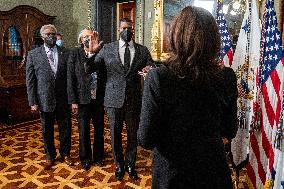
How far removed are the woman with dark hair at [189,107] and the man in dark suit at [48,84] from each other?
2.42 metres

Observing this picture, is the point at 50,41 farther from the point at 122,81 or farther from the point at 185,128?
the point at 185,128

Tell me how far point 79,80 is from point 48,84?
0.38 metres

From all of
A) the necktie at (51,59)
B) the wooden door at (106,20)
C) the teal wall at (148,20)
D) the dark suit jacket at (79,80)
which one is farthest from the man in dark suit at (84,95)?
the wooden door at (106,20)

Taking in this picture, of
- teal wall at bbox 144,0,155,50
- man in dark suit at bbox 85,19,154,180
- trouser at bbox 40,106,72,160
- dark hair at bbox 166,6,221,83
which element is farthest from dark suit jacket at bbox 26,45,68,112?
teal wall at bbox 144,0,155,50

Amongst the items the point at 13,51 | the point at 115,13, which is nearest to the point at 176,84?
the point at 13,51

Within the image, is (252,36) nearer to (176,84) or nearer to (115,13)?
(176,84)

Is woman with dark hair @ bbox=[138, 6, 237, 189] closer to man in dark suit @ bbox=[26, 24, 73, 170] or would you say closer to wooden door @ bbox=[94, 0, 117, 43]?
man in dark suit @ bbox=[26, 24, 73, 170]

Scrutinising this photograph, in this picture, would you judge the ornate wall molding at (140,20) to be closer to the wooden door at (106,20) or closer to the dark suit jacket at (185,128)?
the wooden door at (106,20)

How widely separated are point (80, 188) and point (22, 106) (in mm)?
3104

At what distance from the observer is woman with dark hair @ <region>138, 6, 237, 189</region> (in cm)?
122

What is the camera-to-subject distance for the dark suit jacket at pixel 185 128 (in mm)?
1251

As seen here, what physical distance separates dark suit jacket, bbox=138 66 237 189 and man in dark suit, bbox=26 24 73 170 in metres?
2.42

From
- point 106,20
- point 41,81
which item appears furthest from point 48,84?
point 106,20

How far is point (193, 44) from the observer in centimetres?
122
